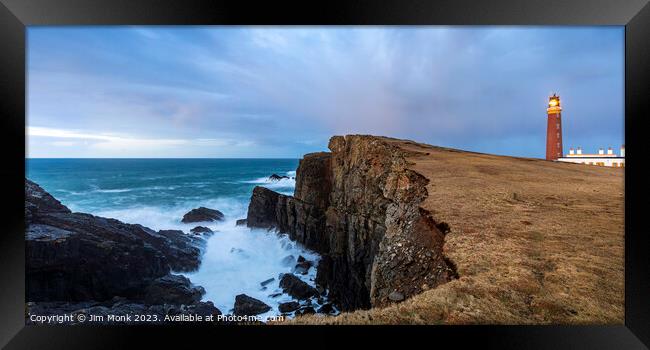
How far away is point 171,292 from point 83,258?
15.7 feet

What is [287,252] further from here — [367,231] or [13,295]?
[13,295]

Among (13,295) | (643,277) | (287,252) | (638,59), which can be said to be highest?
(638,59)

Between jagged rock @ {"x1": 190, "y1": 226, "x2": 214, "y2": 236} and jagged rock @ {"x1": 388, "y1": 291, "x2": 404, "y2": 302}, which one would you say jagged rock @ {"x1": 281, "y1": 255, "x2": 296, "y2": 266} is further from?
jagged rock @ {"x1": 388, "y1": 291, "x2": 404, "y2": 302}

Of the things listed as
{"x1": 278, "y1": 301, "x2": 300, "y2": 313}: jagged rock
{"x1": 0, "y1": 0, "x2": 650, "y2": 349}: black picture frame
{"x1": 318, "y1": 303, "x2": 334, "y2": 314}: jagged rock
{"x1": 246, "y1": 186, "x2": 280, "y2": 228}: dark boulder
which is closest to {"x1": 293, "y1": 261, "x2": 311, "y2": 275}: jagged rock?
{"x1": 318, "y1": 303, "x2": 334, "y2": 314}: jagged rock

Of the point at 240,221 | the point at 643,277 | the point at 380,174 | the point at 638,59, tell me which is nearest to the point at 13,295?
the point at 643,277

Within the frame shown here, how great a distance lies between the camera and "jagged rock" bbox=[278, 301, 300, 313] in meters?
13.0

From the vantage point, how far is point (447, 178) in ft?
36.2

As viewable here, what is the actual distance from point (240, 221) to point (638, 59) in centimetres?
3283

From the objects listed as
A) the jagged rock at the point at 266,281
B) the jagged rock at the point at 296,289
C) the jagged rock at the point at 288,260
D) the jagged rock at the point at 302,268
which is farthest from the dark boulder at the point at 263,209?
the jagged rock at the point at 296,289

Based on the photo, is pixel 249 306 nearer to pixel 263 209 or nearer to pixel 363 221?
pixel 363 221

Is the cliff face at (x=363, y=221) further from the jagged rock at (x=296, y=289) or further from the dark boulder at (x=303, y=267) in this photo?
the jagged rock at (x=296, y=289)

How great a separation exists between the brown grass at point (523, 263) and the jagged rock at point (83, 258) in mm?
14628

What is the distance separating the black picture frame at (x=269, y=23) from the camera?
4.69m

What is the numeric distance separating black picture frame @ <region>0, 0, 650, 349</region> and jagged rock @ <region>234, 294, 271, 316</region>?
8.05 m
